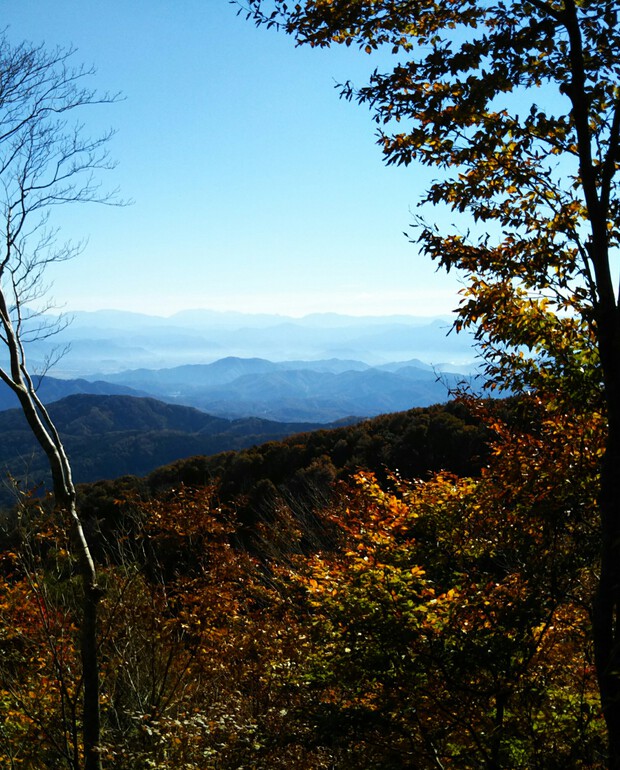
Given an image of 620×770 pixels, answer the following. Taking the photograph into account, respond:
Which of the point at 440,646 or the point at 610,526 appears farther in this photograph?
the point at 440,646

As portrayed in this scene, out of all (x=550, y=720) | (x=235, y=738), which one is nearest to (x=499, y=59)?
(x=550, y=720)

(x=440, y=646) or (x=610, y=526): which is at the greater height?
(x=610, y=526)

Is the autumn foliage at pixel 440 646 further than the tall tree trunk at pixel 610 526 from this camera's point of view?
Yes

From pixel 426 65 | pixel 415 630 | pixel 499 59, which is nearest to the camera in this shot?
pixel 499 59

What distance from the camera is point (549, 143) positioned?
3938 millimetres

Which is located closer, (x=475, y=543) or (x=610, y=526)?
(x=610, y=526)

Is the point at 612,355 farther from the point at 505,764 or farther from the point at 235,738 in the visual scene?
the point at 235,738

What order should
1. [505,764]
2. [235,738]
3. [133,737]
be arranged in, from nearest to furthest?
[505,764], [235,738], [133,737]

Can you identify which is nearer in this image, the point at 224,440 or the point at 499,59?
the point at 499,59

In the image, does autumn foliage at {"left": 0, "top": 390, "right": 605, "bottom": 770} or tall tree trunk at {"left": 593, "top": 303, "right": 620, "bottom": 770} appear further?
autumn foliage at {"left": 0, "top": 390, "right": 605, "bottom": 770}

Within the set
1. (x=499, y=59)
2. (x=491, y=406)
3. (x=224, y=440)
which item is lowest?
(x=224, y=440)

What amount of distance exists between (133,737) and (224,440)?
505 feet

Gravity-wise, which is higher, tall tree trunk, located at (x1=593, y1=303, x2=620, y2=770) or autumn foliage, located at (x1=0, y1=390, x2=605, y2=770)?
tall tree trunk, located at (x1=593, y1=303, x2=620, y2=770)

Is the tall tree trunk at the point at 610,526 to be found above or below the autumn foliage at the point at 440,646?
above
